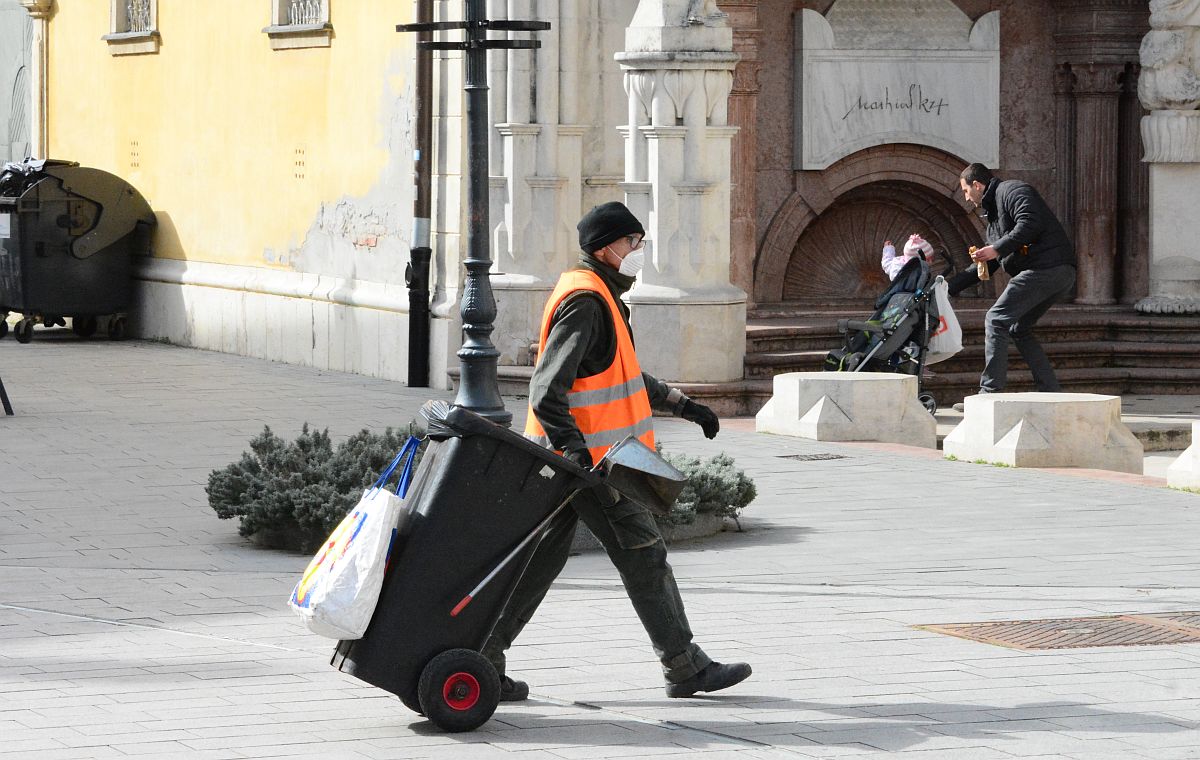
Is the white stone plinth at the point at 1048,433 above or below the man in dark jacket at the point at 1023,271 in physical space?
below

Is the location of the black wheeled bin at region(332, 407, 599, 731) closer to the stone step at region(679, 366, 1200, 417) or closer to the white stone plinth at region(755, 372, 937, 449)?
the white stone plinth at region(755, 372, 937, 449)

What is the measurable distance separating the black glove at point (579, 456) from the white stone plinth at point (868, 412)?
7353mm

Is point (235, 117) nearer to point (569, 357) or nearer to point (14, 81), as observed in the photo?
point (14, 81)

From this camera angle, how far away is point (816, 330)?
1666cm

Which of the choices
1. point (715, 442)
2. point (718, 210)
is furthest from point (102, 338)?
point (715, 442)

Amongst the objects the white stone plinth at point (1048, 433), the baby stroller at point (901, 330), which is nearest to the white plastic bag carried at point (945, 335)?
the baby stroller at point (901, 330)

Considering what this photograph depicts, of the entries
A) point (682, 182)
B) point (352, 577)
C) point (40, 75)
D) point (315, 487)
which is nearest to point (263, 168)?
point (682, 182)

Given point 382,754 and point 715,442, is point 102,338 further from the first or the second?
point 382,754

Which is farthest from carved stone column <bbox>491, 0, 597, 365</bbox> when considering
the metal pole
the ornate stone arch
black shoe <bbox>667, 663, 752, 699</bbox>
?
black shoe <bbox>667, 663, 752, 699</bbox>

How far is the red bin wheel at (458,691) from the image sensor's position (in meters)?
6.36

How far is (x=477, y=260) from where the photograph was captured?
1037 cm

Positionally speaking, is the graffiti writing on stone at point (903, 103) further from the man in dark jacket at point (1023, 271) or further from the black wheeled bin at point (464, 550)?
the black wheeled bin at point (464, 550)

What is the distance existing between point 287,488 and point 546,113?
24.2 feet

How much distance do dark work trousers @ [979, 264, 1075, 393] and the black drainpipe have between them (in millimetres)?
4574
